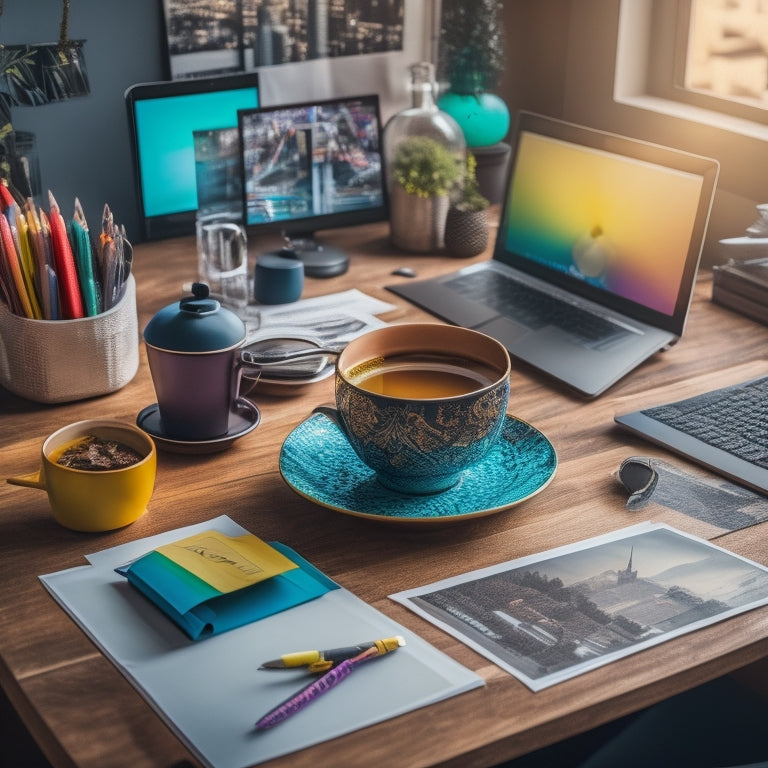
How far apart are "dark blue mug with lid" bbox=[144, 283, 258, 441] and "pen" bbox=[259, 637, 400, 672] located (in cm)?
39

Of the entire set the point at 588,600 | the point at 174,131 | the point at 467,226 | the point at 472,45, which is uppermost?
the point at 472,45

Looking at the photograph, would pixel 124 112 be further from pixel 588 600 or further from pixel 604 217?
pixel 588 600

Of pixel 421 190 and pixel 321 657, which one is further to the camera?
pixel 421 190

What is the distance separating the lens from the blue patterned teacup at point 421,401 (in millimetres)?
985

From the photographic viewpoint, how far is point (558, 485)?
1109 mm

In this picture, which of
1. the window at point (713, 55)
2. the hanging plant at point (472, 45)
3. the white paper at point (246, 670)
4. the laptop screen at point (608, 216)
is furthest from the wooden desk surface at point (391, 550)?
the hanging plant at point (472, 45)

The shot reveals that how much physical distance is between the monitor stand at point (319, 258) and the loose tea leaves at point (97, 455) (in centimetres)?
64

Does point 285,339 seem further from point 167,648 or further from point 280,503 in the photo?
point 167,648

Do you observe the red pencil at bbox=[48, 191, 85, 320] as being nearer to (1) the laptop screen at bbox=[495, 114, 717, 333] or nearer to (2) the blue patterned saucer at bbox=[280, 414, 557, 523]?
(2) the blue patterned saucer at bbox=[280, 414, 557, 523]

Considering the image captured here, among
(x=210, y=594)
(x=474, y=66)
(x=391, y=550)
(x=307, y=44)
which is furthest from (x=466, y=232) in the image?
(x=210, y=594)

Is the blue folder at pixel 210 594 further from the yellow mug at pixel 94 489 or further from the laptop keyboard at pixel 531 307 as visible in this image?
the laptop keyboard at pixel 531 307

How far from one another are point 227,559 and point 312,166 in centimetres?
101

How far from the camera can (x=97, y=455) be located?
104cm

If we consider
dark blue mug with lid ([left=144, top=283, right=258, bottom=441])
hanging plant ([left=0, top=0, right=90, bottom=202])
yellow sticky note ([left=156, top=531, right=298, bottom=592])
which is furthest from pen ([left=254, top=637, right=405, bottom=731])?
hanging plant ([left=0, top=0, right=90, bottom=202])
